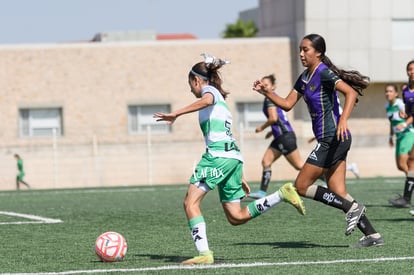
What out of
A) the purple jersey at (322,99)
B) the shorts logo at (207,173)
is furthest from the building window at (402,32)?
the shorts logo at (207,173)

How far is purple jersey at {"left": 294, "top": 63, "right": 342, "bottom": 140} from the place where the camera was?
1067 centimetres

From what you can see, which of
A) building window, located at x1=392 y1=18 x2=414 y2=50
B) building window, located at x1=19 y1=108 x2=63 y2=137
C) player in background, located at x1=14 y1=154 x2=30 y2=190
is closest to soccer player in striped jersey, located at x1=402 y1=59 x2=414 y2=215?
player in background, located at x1=14 y1=154 x2=30 y2=190

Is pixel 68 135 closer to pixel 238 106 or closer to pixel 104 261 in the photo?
pixel 238 106

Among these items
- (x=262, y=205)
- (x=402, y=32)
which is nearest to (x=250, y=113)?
(x=402, y=32)

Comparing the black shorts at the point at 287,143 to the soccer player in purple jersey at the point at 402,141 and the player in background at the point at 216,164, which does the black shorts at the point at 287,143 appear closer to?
the soccer player in purple jersey at the point at 402,141

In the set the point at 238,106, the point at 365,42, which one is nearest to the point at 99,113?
the point at 238,106

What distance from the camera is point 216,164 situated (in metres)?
9.86

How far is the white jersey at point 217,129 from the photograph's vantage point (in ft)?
32.5

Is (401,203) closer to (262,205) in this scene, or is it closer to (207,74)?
(262,205)

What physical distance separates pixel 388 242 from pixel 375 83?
36.0 m

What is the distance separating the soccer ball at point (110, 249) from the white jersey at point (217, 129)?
3.92 ft

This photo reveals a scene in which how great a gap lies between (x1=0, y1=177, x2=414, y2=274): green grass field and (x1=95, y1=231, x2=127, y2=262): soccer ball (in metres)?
→ 0.08

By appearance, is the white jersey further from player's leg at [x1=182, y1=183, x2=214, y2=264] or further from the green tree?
the green tree

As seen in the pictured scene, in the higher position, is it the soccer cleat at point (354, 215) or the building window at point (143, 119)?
the soccer cleat at point (354, 215)
